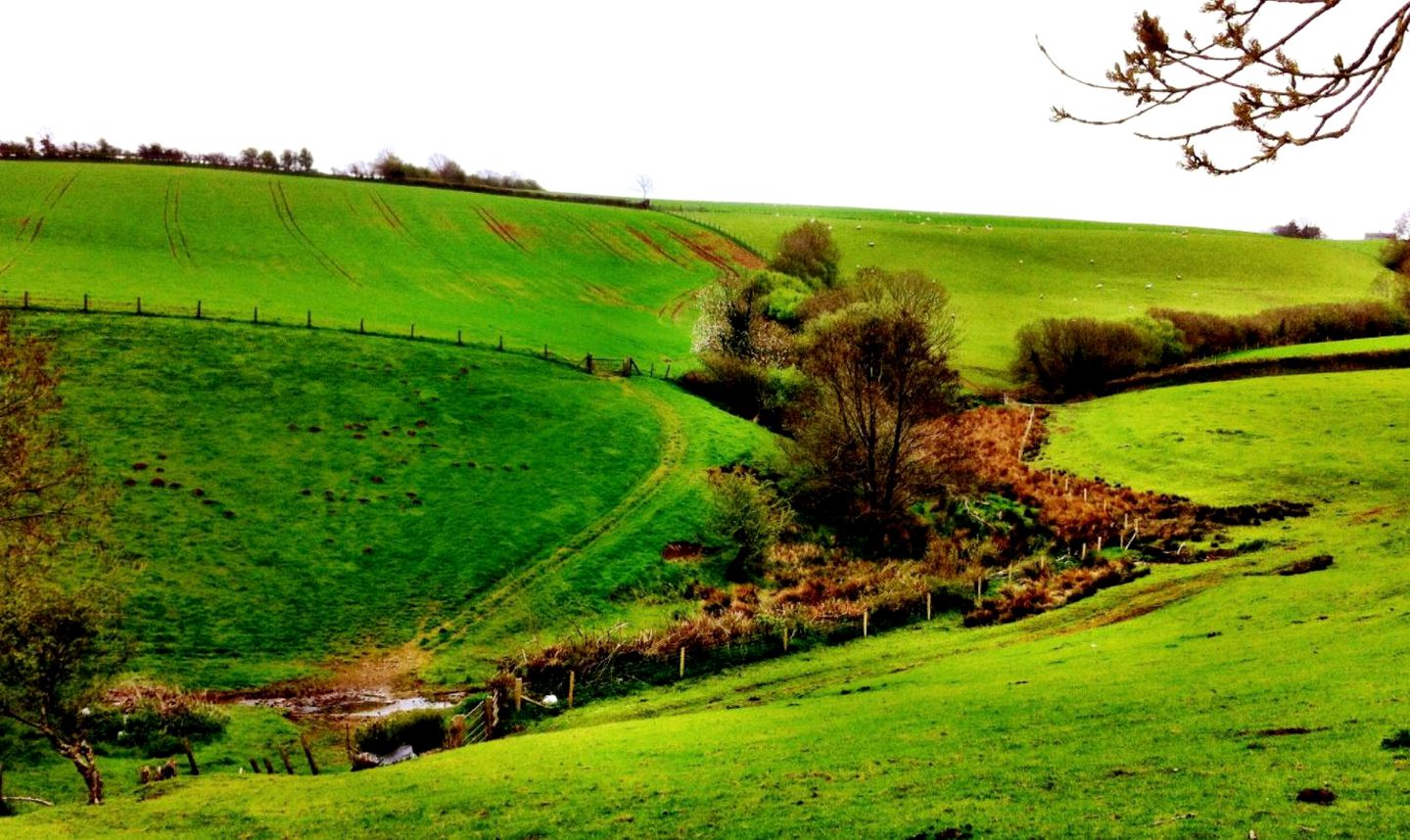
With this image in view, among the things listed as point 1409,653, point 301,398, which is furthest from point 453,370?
point 1409,653

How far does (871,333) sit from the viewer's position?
62.7 meters

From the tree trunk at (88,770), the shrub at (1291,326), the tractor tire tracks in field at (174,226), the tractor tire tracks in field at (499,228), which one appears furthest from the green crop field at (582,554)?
the shrub at (1291,326)

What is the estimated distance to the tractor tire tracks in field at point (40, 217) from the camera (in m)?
91.4

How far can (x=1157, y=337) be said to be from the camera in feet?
315

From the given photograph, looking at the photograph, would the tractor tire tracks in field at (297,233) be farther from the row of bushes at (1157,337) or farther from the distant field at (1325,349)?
the distant field at (1325,349)

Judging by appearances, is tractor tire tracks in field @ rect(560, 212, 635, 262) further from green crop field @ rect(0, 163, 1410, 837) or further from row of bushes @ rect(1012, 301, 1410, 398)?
row of bushes @ rect(1012, 301, 1410, 398)

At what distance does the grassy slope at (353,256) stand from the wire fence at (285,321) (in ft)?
2.95

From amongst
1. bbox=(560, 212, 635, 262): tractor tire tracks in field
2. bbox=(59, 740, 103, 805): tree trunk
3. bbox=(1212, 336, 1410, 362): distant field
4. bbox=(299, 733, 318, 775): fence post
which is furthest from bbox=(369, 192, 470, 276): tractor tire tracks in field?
bbox=(59, 740, 103, 805): tree trunk

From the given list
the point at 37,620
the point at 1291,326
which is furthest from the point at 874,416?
the point at 1291,326

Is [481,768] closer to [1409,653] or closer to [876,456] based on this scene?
[1409,653]

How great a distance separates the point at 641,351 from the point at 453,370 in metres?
22.9

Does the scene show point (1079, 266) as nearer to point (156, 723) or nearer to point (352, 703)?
point (352, 703)

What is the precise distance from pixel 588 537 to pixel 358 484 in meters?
15.1

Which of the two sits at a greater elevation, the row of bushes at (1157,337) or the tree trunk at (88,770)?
the row of bushes at (1157,337)
